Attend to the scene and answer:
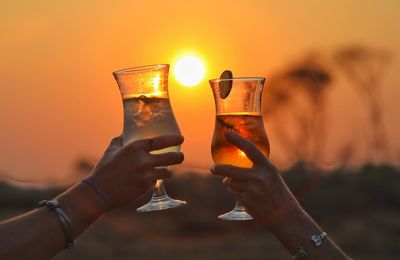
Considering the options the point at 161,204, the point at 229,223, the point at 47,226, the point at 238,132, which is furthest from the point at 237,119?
the point at 229,223

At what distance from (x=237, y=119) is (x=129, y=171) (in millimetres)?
665

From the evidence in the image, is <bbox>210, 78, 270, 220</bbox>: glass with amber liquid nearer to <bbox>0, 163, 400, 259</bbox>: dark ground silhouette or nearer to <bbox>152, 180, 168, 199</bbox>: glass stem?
<bbox>152, 180, 168, 199</bbox>: glass stem

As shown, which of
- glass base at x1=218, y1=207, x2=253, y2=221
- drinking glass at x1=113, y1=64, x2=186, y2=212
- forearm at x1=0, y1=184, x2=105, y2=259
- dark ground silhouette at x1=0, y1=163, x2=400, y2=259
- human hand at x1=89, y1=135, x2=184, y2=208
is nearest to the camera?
forearm at x1=0, y1=184, x2=105, y2=259

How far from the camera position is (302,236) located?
302 centimetres

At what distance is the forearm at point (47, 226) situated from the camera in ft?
9.09

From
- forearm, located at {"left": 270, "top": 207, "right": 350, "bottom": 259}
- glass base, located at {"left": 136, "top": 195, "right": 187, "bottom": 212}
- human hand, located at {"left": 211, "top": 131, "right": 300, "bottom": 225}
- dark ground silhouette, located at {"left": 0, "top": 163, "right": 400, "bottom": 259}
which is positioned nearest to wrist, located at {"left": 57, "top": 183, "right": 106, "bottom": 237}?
human hand, located at {"left": 211, "top": 131, "right": 300, "bottom": 225}

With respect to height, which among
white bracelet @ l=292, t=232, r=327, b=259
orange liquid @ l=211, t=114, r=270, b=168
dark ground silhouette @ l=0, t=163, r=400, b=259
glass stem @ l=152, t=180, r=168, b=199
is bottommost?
dark ground silhouette @ l=0, t=163, r=400, b=259

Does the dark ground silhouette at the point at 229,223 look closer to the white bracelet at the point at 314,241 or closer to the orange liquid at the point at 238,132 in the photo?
the orange liquid at the point at 238,132

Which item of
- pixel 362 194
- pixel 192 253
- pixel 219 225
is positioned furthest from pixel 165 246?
pixel 362 194

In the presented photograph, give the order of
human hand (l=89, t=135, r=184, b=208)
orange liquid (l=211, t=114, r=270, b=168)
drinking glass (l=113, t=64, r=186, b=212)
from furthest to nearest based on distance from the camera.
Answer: drinking glass (l=113, t=64, r=186, b=212), orange liquid (l=211, t=114, r=270, b=168), human hand (l=89, t=135, r=184, b=208)

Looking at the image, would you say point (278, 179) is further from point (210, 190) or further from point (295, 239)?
point (210, 190)

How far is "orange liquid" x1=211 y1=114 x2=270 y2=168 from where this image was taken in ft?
10.9

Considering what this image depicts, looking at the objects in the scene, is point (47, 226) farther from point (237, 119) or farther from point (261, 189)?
point (237, 119)

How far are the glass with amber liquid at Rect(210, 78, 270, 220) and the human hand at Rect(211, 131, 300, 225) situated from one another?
0.78 feet
